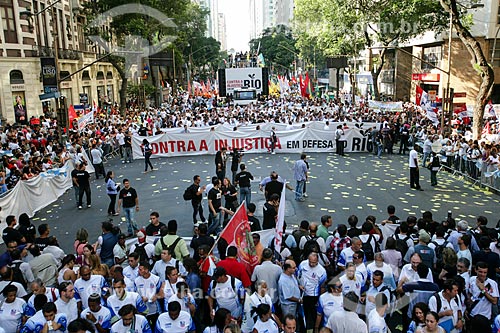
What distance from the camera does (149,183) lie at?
17.9 meters

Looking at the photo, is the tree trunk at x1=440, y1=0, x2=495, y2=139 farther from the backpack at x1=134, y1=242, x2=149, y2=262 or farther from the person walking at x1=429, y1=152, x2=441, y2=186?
the backpack at x1=134, y1=242, x2=149, y2=262

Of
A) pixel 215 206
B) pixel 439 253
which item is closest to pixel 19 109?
pixel 215 206

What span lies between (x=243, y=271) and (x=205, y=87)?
1825 inches

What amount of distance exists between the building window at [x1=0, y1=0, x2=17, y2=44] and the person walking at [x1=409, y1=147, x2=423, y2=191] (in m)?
27.1

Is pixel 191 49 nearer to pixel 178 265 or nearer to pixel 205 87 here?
pixel 205 87

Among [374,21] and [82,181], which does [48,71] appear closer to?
[82,181]

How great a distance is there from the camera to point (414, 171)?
52.6 ft

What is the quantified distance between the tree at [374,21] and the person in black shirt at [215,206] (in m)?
19.9

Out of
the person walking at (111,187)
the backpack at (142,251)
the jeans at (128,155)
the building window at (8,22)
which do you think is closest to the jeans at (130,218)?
the person walking at (111,187)

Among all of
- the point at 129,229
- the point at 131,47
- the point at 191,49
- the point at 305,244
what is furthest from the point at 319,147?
the point at 191,49

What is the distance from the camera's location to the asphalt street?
44.3 ft

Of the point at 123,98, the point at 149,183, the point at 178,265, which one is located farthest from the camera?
the point at 123,98

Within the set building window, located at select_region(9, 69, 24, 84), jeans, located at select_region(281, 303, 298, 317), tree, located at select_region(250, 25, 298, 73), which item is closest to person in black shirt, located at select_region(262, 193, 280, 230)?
jeans, located at select_region(281, 303, 298, 317)

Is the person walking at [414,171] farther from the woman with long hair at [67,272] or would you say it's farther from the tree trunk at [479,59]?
the woman with long hair at [67,272]
